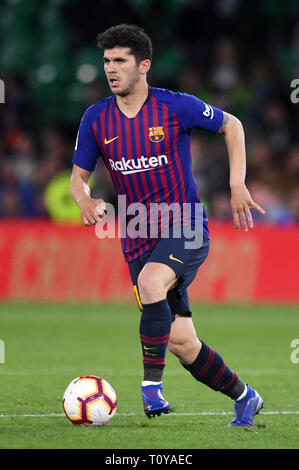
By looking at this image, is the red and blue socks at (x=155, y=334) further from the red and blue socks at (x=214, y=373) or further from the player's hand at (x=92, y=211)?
the player's hand at (x=92, y=211)

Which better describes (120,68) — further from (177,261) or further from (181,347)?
(181,347)

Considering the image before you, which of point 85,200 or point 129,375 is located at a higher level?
point 85,200

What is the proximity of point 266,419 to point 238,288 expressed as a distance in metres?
7.81

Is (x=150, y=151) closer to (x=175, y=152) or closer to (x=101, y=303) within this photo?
(x=175, y=152)

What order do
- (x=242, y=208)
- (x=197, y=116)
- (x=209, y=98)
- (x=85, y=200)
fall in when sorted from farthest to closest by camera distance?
(x=209, y=98) → (x=197, y=116) → (x=85, y=200) → (x=242, y=208)

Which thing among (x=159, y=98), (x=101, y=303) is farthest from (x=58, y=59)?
(x=159, y=98)

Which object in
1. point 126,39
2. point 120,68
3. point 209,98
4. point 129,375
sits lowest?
point 129,375

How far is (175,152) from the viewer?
6.19 m

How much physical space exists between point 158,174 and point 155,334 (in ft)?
3.22

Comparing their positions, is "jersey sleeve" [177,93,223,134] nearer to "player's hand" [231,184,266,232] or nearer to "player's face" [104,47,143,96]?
"player's face" [104,47,143,96]

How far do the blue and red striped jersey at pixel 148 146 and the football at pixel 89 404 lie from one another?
82cm

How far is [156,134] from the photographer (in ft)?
20.1

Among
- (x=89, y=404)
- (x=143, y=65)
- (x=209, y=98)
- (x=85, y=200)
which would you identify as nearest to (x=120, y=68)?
(x=143, y=65)

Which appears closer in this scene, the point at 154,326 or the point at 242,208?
the point at 154,326
